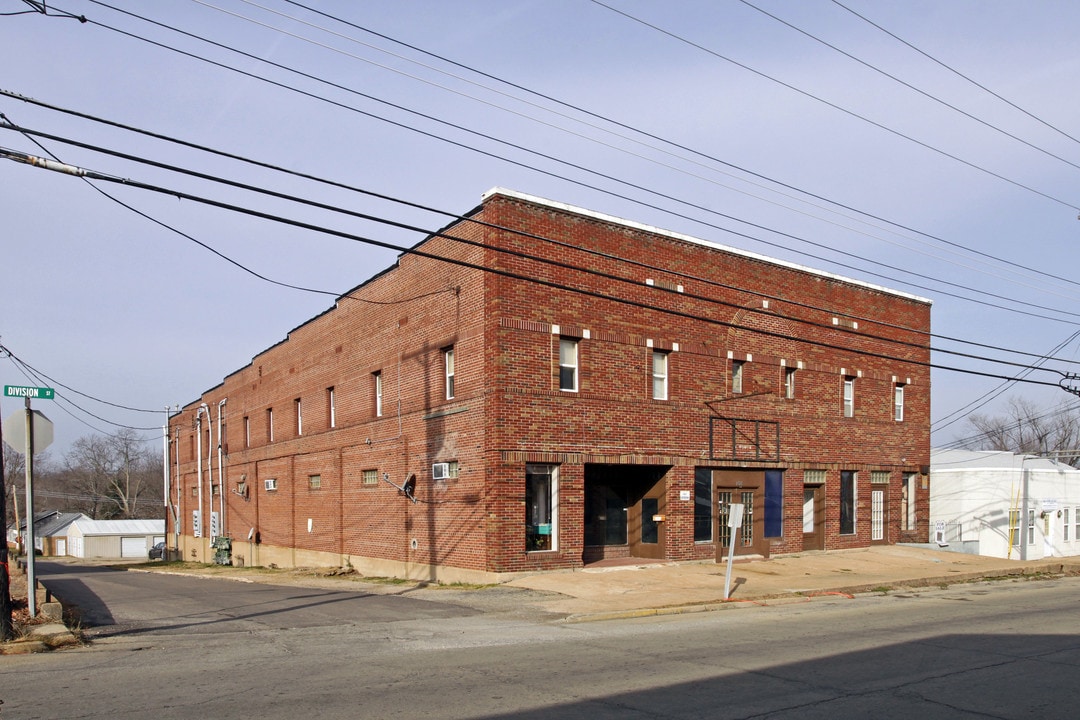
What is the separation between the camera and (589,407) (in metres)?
21.8

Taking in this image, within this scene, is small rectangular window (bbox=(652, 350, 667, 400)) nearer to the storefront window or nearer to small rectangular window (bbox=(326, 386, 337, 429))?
the storefront window

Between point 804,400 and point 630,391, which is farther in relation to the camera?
point 804,400

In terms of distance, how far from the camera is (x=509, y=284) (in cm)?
2064

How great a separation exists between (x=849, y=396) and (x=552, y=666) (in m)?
21.0

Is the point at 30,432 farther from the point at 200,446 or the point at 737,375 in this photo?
the point at 200,446

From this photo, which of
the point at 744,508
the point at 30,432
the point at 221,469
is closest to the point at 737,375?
the point at 744,508

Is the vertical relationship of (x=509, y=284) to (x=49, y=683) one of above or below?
above

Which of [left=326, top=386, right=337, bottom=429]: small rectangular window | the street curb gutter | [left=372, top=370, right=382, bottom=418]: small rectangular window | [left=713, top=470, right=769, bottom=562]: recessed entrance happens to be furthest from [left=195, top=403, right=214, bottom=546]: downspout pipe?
the street curb gutter

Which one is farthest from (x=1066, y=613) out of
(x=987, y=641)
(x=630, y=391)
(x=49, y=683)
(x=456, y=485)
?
(x=49, y=683)

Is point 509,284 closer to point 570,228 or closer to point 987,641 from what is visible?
point 570,228

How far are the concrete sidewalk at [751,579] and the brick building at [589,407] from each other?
2.84 feet

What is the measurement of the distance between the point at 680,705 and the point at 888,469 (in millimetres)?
23821

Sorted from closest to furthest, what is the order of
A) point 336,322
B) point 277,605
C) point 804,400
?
point 277,605 < point 804,400 < point 336,322

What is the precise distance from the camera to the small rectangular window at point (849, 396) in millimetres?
28875
